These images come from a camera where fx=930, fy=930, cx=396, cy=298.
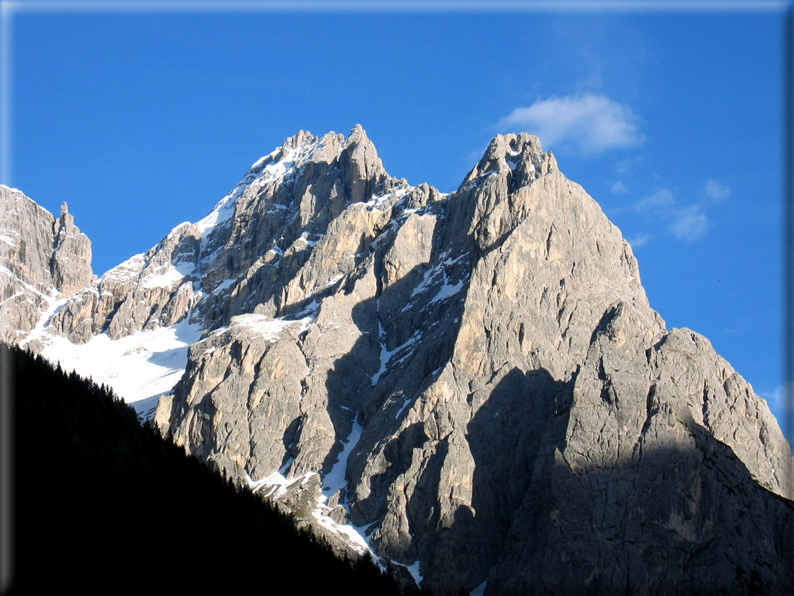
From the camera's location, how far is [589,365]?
445 ft

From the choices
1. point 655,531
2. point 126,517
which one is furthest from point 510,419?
point 126,517

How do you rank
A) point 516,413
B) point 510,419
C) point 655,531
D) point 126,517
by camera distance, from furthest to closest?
point 516,413 < point 510,419 < point 655,531 < point 126,517

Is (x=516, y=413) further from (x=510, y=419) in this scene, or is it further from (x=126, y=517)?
(x=126, y=517)

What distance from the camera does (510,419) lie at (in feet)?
467

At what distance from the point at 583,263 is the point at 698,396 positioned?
3221cm

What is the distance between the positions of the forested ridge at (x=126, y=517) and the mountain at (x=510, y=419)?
1293 inches

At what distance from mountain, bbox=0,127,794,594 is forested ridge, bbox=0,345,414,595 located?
32.9 metres

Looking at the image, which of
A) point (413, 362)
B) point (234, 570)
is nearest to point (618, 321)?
point (413, 362)

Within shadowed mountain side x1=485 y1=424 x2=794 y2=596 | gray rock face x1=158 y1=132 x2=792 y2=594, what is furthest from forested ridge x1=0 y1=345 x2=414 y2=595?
gray rock face x1=158 y1=132 x2=792 y2=594

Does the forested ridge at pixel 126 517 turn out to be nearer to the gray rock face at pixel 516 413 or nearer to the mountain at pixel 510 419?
the mountain at pixel 510 419

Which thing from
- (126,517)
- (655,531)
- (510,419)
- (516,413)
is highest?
(516,413)

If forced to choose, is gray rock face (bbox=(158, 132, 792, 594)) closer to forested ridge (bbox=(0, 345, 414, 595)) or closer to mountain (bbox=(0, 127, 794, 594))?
mountain (bbox=(0, 127, 794, 594))

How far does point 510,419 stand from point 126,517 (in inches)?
3519

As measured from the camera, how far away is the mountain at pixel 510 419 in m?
117
